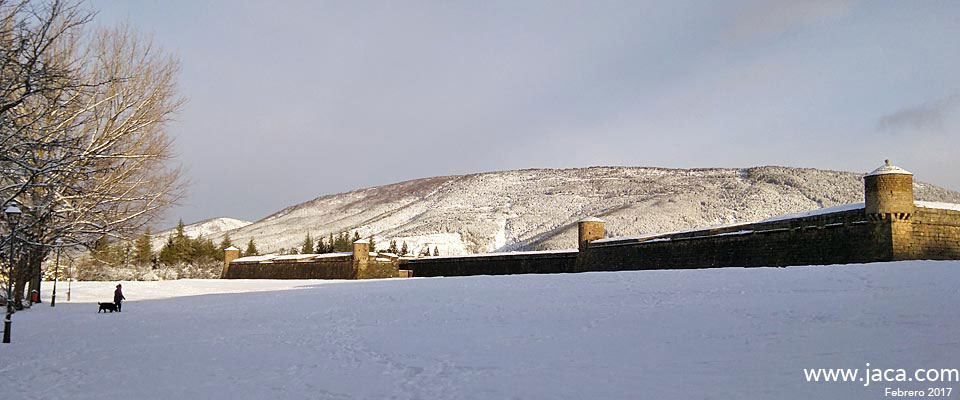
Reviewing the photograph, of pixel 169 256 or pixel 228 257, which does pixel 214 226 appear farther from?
pixel 228 257

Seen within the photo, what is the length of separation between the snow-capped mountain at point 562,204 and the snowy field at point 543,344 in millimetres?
60649

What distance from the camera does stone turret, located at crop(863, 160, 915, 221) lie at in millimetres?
18547

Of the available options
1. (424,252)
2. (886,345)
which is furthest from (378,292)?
(424,252)

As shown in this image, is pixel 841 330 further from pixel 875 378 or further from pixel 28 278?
pixel 28 278

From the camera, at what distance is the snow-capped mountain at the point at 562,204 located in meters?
81.1

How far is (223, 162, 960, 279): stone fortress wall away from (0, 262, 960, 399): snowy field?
397 cm

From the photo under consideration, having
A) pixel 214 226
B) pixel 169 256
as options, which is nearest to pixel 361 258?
pixel 169 256

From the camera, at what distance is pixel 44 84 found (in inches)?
317

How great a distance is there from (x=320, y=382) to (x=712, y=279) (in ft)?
37.0

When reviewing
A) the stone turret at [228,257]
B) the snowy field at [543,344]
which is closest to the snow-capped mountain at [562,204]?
the stone turret at [228,257]

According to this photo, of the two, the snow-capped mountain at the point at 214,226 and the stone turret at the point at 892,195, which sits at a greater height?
the snow-capped mountain at the point at 214,226

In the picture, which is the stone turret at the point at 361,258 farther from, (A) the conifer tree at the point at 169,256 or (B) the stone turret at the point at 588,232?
(A) the conifer tree at the point at 169,256

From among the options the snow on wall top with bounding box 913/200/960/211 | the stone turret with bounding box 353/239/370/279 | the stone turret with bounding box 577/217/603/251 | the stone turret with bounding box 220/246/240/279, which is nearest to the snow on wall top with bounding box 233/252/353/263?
the stone turret with bounding box 220/246/240/279

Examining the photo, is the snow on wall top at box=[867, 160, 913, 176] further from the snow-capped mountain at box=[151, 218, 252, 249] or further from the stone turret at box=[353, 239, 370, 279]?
the snow-capped mountain at box=[151, 218, 252, 249]
